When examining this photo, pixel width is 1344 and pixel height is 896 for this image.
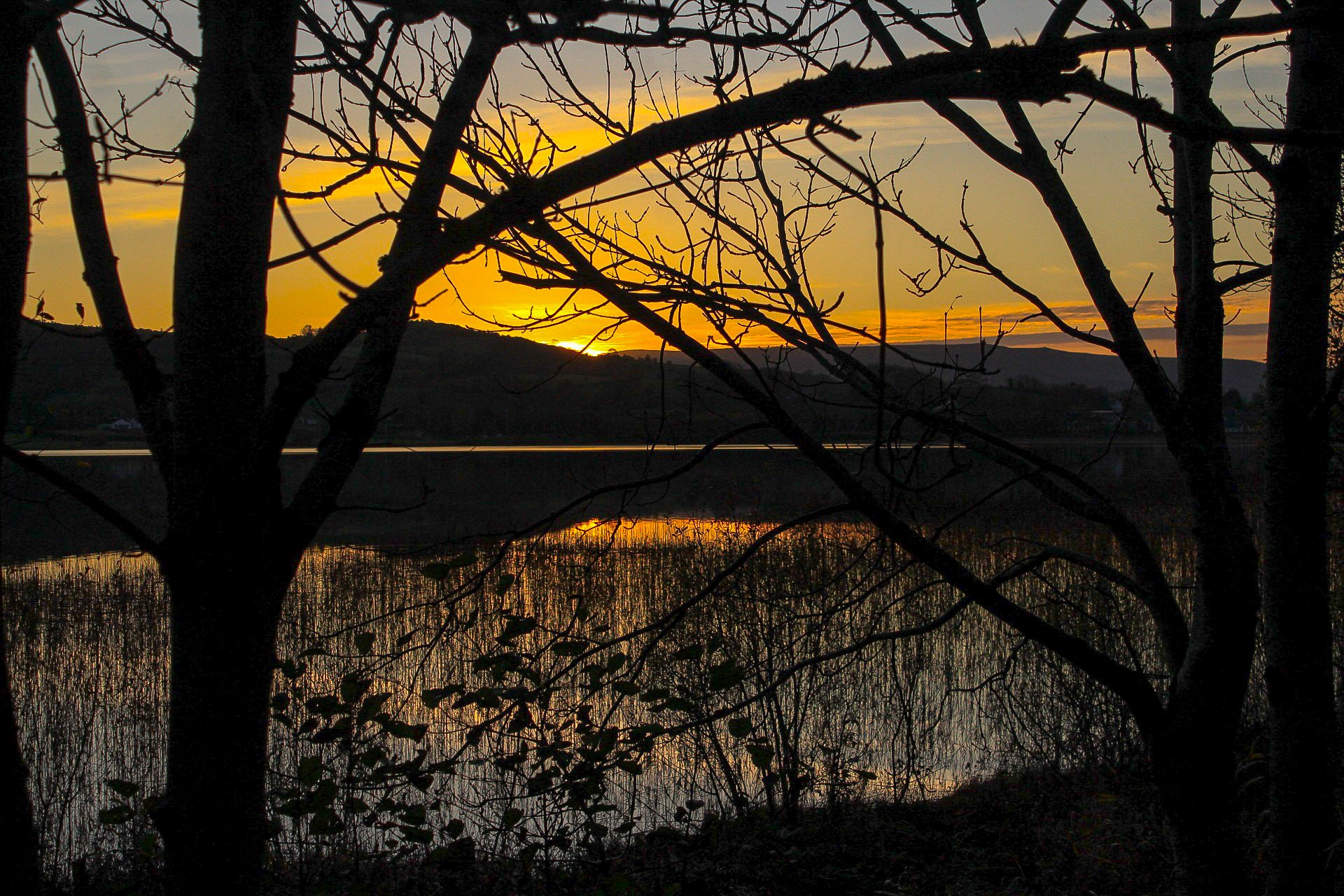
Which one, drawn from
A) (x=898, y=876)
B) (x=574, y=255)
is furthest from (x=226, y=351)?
(x=898, y=876)

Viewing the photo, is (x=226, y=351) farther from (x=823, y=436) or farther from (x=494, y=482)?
(x=494, y=482)

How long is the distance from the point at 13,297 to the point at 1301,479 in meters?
2.89

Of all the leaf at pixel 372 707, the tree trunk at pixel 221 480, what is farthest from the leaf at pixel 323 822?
the tree trunk at pixel 221 480

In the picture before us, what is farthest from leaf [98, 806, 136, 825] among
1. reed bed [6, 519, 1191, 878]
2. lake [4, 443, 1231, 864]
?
lake [4, 443, 1231, 864]

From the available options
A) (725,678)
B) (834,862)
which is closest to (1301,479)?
(725,678)

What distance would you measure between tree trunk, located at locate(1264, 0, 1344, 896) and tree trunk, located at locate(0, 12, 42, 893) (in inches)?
109

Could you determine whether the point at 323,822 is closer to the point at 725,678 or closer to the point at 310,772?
the point at 310,772

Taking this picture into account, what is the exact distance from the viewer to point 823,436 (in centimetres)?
389

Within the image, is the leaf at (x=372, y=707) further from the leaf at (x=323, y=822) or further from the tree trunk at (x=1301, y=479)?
the tree trunk at (x=1301, y=479)

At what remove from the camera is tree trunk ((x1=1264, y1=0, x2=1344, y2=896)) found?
2.51 metres

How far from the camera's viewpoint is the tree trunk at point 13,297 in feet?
5.51

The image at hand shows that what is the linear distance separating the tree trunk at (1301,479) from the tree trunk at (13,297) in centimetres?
277

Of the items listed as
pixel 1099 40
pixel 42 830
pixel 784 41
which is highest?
pixel 784 41

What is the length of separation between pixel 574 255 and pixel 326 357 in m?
0.51
